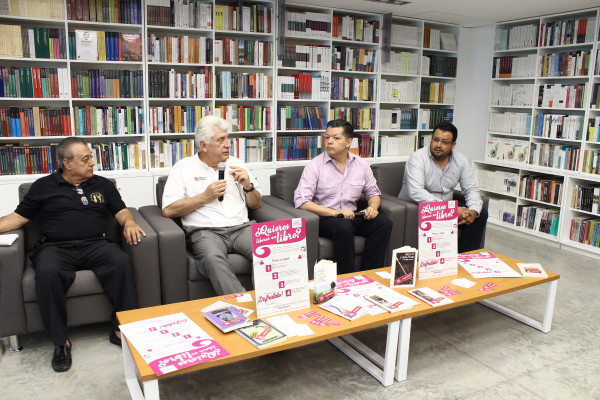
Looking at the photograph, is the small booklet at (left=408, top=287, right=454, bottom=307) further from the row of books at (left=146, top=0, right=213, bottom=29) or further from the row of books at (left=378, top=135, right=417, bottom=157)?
the row of books at (left=378, top=135, right=417, bottom=157)

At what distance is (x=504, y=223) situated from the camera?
540cm

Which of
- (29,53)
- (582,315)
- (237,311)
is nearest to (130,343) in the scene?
(237,311)

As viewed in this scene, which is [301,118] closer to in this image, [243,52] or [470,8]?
[243,52]

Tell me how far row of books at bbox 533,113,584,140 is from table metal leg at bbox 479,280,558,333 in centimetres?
→ 248

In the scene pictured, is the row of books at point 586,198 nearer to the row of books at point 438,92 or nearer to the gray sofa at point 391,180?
the gray sofa at point 391,180

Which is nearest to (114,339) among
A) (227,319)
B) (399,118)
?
(227,319)

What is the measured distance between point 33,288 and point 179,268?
0.74m

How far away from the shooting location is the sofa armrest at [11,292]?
2453 mm

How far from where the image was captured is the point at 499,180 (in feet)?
17.7

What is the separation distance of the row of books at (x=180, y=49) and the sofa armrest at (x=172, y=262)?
2.14 meters

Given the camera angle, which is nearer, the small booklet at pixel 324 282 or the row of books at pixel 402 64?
the small booklet at pixel 324 282

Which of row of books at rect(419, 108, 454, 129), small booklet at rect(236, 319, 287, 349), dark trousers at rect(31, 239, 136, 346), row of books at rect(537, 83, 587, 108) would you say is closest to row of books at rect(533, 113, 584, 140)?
row of books at rect(537, 83, 587, 108)

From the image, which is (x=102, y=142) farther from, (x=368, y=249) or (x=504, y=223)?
(x=504, y=223)

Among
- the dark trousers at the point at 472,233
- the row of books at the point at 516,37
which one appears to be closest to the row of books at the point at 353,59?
the row of books at the point at 516,37
